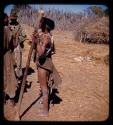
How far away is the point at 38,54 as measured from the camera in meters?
5.83

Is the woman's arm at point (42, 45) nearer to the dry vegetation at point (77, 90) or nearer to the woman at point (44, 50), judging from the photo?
the woman at point (44, 50)

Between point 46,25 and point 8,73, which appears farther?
point 8,73

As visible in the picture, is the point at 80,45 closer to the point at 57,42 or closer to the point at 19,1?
the point at 57,42

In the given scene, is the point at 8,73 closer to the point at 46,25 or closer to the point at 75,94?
the point at 46,25

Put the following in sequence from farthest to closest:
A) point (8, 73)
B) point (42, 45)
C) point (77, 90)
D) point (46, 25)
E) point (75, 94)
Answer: point (77, 90) → point (75, 94) → point (8, 73) → point (46, 25) → point (42, 45)

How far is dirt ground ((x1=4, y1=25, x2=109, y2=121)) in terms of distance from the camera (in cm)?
646

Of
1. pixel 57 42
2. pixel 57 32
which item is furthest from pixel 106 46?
pixel 57 32

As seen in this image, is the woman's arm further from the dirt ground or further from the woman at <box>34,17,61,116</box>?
the dirt ground

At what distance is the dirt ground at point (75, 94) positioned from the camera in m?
6.46

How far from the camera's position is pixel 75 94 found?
8180 millimetres

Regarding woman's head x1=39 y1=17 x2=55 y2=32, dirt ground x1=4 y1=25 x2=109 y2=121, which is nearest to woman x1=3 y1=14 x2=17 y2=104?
dirt ground x1=4 y1=25 x2=109 y2=121

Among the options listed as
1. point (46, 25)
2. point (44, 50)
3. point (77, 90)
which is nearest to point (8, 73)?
point (44, 50)

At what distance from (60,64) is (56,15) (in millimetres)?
13842

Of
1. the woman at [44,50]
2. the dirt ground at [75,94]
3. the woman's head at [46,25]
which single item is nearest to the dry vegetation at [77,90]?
the dirt ground at [75,94]
